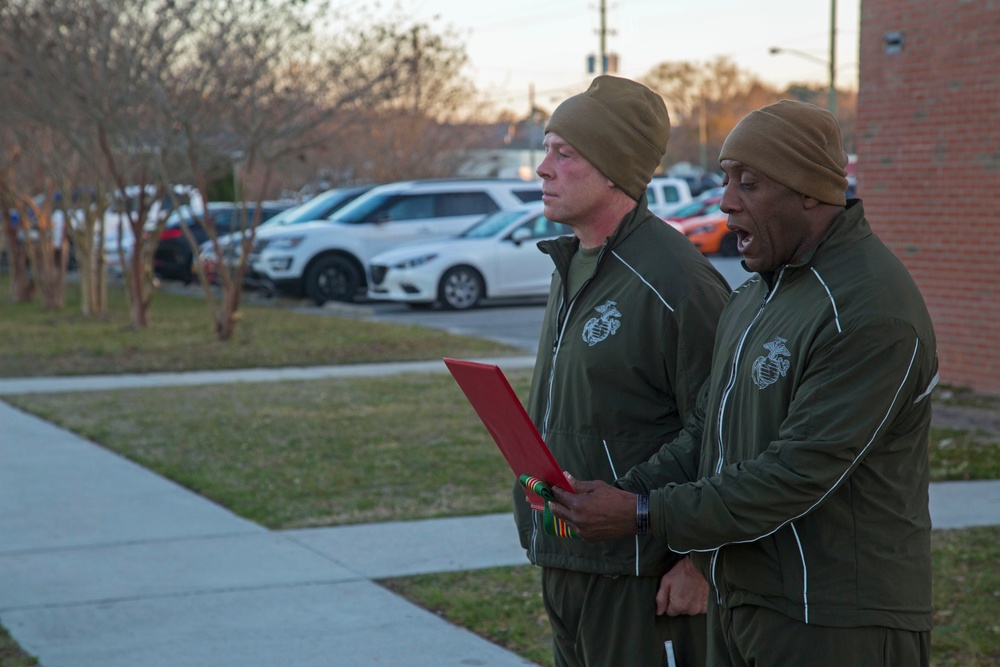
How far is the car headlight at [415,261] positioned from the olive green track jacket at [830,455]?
53.6 ft

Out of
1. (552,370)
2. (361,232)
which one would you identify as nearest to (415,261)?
(361,232)

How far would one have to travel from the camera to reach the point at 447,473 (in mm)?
7707

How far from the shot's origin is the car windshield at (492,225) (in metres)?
19.2

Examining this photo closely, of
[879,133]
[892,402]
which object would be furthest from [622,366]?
[879,133]

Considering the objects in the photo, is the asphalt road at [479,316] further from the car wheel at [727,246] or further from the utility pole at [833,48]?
the utility pole at [833,48]

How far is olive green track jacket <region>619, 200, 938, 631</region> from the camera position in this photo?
2.19 metres

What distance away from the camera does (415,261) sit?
61.6ft

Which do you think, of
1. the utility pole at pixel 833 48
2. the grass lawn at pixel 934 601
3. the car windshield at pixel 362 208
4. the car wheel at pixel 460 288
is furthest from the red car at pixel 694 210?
the grass lawn at pixel 934 601

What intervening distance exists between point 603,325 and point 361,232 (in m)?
17.9

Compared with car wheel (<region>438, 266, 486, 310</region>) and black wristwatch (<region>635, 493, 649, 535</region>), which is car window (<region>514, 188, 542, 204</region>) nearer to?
car wheel (<region>438, 266, 486, 310</region>)

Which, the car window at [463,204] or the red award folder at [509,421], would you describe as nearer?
the red award folder at [509,421]

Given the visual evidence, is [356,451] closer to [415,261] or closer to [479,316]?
[479,316]

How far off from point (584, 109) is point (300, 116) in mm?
12842

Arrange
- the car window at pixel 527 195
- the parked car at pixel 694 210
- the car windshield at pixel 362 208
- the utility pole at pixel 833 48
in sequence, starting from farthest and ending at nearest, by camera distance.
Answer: the utility pole at pixel 833 48 → the parked car at pixel 694 210 → the car window at pixel 527 195 → the car windshield at pixel 362 208
